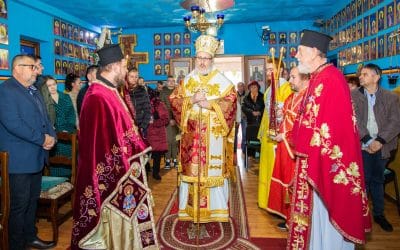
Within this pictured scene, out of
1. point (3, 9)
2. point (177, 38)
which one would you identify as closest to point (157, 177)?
point (3, 9)

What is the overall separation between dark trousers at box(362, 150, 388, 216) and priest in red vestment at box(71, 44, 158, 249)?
2680mm

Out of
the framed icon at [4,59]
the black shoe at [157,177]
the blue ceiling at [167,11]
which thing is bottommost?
the black shoe at [157,177]

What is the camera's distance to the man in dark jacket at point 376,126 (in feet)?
13.2

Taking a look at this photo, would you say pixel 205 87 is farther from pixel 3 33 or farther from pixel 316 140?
pixel 3 33

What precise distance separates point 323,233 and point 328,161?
21.3 inches

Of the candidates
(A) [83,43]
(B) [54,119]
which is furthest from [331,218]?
(A) [83,43]

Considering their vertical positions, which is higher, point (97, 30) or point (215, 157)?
point (97, 30)

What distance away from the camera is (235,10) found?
32.1ft

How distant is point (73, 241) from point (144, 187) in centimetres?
60

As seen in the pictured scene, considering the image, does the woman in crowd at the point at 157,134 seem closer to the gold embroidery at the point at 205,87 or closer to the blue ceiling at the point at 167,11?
the gold embroidery at the point at 205,87

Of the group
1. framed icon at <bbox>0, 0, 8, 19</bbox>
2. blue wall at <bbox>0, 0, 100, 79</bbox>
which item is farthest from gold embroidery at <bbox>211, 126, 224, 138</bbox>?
framed icon at <bbox>0, 0, 8, 19</bbox>

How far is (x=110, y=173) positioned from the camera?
248 centimetres

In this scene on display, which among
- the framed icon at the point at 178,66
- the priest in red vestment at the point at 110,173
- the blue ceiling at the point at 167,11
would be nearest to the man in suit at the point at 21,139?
the priest in red vestment at the point at 110,173

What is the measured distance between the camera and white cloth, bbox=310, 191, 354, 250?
2559mm
